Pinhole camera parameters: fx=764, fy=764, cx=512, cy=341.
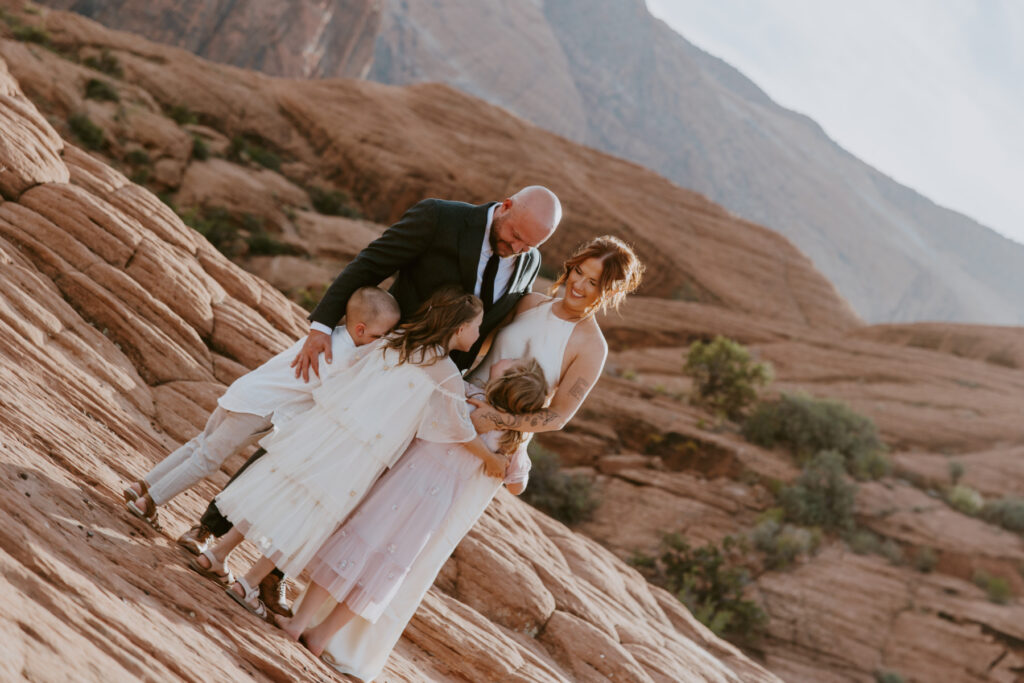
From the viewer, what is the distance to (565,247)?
33.3 m

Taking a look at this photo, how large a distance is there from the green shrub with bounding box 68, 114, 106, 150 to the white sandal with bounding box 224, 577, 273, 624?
2272 centimetres

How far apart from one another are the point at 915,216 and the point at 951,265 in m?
11.4

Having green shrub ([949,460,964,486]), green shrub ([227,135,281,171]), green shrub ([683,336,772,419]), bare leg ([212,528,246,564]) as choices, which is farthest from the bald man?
green shrub ([227,135,281,171])

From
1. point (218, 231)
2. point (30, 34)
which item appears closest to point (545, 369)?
point (218, 231)

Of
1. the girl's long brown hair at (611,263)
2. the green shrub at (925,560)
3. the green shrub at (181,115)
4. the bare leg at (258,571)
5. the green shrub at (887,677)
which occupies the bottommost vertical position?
the bare leg at (258,571)

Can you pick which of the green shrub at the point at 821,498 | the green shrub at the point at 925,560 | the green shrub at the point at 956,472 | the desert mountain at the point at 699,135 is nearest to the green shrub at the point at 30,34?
the green shrub at the point at 821,498

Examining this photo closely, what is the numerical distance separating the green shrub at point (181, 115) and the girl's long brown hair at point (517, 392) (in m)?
28.1

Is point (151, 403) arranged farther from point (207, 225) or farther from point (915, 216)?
point (915, 216)

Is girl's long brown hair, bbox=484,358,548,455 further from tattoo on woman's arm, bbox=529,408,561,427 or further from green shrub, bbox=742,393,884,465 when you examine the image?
Answer: green shrub, bbox=742,393,884,465

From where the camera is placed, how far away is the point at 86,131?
22.6 metres

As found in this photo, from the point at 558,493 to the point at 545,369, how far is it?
1229 centimetres

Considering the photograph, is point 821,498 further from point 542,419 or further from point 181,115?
point 181,115

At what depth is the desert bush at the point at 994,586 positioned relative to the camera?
14.8 metres

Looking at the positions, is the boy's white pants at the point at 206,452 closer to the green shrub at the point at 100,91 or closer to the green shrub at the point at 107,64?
the green shrub at the point at 100,91
